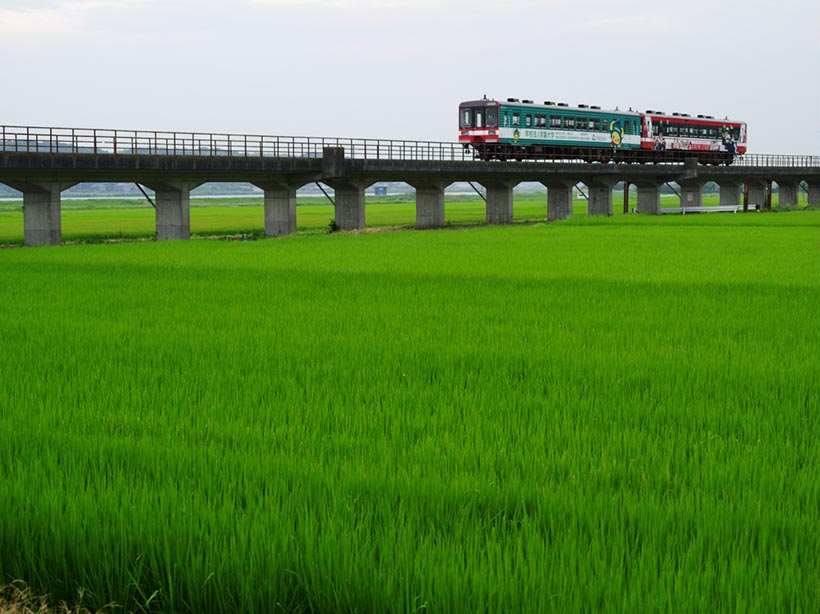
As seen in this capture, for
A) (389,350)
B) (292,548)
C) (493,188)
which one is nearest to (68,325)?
(389,350)

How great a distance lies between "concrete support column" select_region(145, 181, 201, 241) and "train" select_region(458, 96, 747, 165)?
17.8 meters

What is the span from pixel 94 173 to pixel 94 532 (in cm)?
3633

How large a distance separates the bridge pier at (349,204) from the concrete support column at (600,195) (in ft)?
72.6

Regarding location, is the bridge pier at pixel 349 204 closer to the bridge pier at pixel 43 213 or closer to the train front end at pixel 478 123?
the train front end at pixel 478 123

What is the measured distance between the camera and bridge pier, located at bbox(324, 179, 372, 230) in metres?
49.9

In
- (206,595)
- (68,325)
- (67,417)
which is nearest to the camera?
(206,595)

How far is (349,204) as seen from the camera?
50.3 m

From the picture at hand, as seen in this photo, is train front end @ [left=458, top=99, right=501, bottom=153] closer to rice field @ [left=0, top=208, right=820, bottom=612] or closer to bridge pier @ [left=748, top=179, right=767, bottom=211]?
rice field @ [left=0, top=208, right=820, bottom=612]

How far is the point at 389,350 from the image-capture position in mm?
10391

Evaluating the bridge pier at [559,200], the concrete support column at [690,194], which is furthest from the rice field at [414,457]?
the concrete support column at [690,194]

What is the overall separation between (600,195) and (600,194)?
0.29ft

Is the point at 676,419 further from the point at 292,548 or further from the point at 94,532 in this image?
the point at 94,532

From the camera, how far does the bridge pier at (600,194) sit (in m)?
66.4

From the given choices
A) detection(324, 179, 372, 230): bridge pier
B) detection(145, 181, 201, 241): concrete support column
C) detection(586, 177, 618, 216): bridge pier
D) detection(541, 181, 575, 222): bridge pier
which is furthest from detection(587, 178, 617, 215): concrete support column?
detection(145, 181, 201, 241): concrete support column
